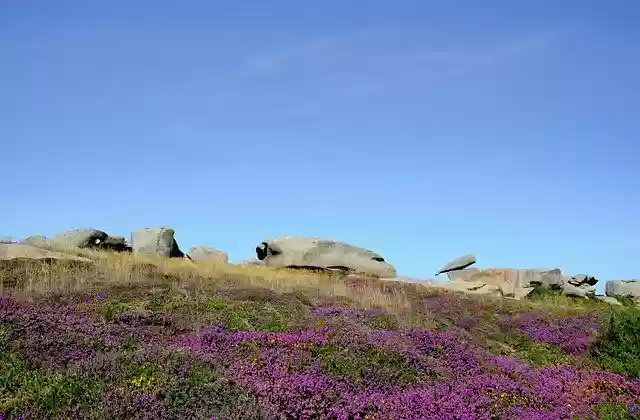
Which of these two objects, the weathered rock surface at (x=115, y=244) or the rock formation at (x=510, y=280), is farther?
the weathered rock surface at (x=115, y=244)

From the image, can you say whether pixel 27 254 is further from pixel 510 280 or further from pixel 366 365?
pixel 510 280

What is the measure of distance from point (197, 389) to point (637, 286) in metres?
46.0

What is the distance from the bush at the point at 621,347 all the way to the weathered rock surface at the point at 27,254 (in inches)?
765

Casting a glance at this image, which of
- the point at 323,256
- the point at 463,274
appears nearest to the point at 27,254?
the point at 323,256

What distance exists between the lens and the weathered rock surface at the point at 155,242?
139 ft

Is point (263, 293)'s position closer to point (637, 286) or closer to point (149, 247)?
point (149, 247)

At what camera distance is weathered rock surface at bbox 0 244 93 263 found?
25.4 m

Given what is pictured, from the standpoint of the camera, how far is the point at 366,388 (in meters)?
11.1

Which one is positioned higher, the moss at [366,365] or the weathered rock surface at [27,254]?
the weathered rock surface at [27,254]

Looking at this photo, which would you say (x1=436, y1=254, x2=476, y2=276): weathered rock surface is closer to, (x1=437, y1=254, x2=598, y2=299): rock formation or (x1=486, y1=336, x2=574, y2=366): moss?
(x1=437, y1=254, x2=598, y2=299): rock formation

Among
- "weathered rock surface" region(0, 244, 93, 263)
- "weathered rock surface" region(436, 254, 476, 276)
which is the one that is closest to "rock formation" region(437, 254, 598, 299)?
"weathered rock surface" region(436, 254, 476, 276)

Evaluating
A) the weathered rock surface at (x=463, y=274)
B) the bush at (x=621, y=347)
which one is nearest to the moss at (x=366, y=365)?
the bush at (x=621, y=347)

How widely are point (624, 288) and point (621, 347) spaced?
109 ft

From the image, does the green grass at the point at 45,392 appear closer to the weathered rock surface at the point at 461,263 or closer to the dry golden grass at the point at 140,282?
the dry golden grass at the point at 140,282
